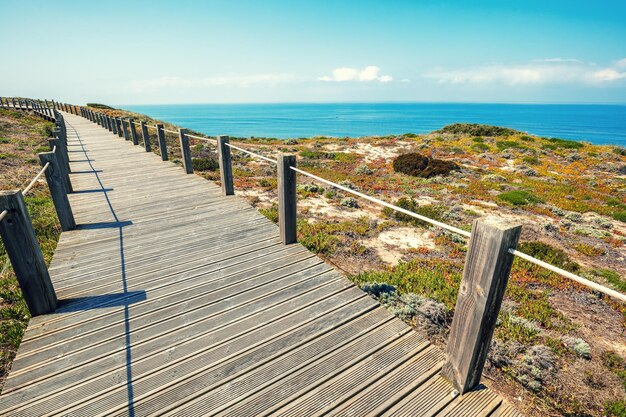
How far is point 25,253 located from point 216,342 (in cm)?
218

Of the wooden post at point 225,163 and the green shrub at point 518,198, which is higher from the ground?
the wooden post at point 225,163

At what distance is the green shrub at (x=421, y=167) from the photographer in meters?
17.0

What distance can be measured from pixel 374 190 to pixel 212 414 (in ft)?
39.9

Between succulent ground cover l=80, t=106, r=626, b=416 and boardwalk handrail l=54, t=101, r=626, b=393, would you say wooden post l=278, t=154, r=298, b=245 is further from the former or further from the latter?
boardwalk handrail l=54, t=101, r=626, b=393

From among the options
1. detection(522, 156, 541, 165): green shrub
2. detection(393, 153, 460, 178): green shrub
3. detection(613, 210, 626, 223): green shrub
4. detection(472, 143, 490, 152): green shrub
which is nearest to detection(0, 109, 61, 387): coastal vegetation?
detection(393, 153, 460, 178): green shrub

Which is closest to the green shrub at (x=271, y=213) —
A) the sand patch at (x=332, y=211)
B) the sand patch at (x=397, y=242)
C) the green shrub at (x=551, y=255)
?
the sand patch at (x=332, y=211)

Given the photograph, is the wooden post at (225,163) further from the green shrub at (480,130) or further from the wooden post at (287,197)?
the green shrub at (480,130)

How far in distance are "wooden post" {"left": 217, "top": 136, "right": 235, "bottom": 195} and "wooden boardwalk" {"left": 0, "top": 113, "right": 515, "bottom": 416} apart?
93.1 inches

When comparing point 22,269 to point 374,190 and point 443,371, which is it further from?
point 374,190

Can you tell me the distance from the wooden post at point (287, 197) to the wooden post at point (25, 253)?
9.64 feet

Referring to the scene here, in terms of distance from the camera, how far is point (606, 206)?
12.6 metres

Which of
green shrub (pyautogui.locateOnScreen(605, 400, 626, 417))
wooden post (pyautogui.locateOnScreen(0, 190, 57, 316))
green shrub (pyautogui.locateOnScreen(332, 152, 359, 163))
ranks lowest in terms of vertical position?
green shrub (pyautogui.locateOnScreen(332, 152, 359, 163))

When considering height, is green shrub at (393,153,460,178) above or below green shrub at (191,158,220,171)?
below

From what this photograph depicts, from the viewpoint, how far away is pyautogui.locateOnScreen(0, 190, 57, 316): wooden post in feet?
9.72
